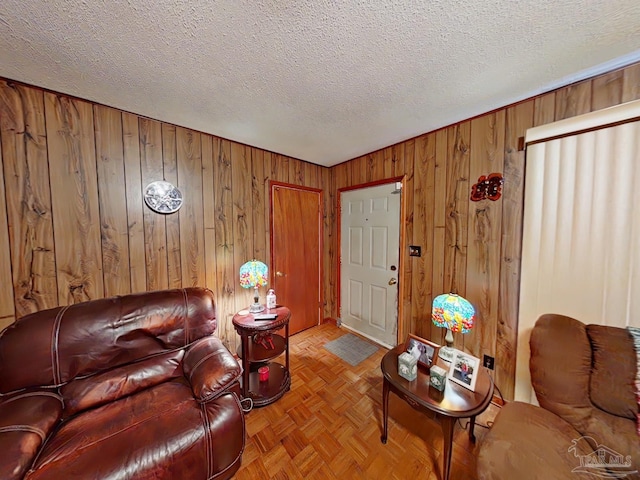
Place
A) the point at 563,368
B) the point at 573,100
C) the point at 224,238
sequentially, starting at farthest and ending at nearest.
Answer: the point at 224,238, the point at 573,100, the point at 563,368

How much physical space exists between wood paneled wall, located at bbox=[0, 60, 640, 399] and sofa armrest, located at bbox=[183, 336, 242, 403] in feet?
2.42

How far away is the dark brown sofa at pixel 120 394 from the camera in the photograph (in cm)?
90

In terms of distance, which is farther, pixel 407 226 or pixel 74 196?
pixel 407 226

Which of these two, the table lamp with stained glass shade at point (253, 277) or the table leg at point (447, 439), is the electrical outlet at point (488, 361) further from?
the table lamp with stained glass shade at point (253, 277)

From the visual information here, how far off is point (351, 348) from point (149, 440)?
1.93 metres

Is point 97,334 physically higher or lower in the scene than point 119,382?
higher

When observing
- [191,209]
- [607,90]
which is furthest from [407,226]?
[191,209]

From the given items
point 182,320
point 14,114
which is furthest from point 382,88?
point 14,114

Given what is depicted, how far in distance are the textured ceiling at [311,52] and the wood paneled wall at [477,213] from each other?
137 mm

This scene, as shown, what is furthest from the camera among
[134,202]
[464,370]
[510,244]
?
[134,202]

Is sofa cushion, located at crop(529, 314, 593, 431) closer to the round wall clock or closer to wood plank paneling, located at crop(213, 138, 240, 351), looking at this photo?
wood plank paneling, located at crop(213, 138, 240, 351)

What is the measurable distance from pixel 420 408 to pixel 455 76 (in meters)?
1.91

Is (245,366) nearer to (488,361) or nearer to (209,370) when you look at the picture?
(209,370)

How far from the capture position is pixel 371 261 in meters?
2.62
